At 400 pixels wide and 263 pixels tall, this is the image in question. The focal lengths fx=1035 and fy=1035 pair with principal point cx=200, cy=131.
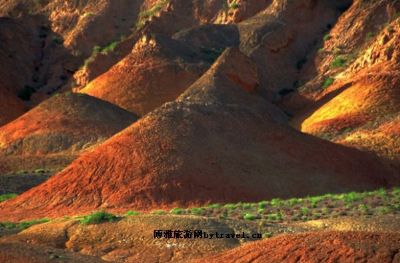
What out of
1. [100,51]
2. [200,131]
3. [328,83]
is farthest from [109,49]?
[200,131]

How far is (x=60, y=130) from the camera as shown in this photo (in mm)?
58469

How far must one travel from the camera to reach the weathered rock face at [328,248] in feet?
54.9

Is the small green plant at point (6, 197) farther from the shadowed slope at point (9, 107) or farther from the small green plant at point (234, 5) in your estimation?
the small green plant at point (234, 5)

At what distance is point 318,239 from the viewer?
706 inches

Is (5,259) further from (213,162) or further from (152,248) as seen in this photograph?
(213,162)

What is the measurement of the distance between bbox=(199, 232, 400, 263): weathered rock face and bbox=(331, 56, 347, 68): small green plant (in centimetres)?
4841

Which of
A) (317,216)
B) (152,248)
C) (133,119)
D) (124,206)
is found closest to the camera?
(152,248)

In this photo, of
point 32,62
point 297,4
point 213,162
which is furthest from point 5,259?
point 32,62

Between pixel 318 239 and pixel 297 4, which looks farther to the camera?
pixel 297 4

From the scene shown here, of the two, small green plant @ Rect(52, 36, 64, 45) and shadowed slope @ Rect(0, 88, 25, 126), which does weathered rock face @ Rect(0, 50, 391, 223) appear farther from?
small green plant @ Rect(52, 36, 64, 45)

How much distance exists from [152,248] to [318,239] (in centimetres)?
697

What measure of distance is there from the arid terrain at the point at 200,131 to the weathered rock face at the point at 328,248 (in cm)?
3

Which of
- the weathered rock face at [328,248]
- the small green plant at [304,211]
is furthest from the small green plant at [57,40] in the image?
the weathered rock face at [328,248]

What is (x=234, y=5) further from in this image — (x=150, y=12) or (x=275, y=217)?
(x=275, y=217)
